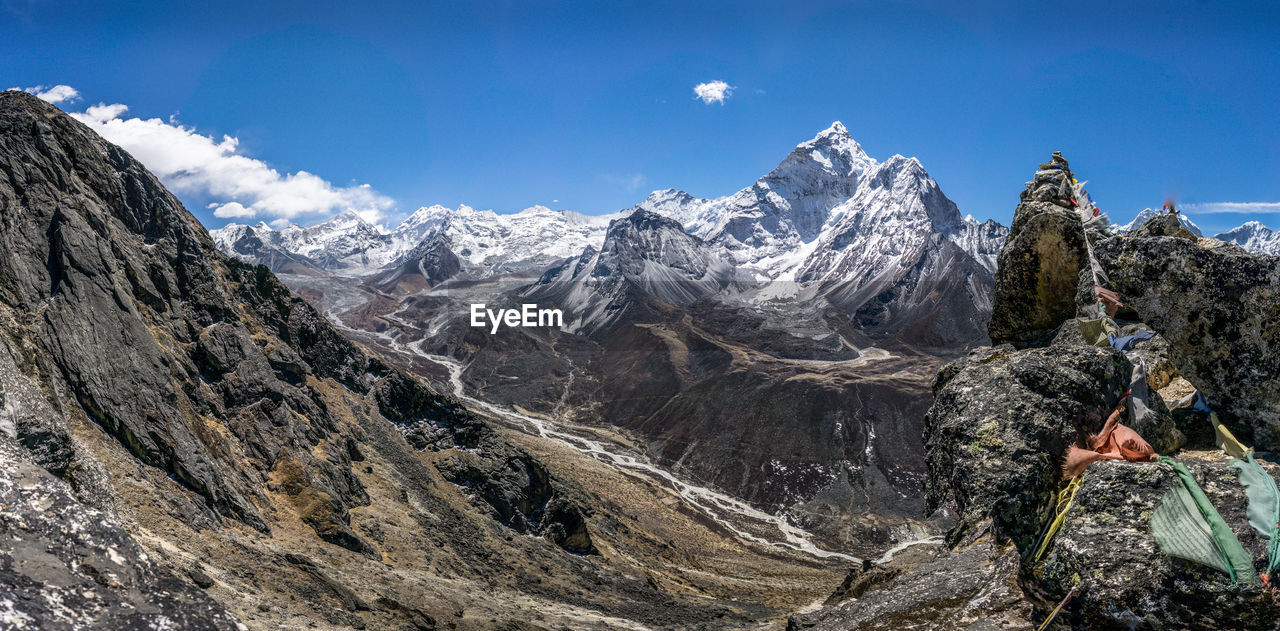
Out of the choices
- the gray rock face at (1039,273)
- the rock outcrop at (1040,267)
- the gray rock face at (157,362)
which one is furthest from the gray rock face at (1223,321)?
the gray rock face at (157,362)

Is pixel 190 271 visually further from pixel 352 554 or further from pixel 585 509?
pixel 585 509

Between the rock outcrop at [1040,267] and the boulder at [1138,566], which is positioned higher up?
the rock outcrop at [1040,267]

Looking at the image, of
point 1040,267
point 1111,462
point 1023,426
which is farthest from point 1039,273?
point 1111,462

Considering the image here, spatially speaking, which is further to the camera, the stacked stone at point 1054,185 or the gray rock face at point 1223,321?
the stacked stone at point 1054,185

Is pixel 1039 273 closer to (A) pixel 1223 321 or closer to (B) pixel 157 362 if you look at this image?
(A) pixel 1223 321

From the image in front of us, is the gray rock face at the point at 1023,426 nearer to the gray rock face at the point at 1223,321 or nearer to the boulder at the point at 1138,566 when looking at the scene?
the gray rock face at the point at 1223,321

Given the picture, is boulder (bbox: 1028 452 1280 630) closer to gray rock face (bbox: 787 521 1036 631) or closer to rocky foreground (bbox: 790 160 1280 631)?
rocky foreground (bbox: 790 160 1280 631)

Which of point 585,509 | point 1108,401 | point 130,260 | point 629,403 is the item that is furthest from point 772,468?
point 1108,401
